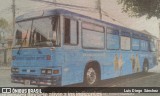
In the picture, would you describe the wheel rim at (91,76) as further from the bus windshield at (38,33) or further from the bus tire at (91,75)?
the bus windshield at (38,33)

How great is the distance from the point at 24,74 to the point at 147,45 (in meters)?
3.36

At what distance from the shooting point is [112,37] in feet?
20.9

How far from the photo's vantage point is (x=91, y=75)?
600 centimetres

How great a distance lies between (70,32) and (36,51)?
0.72 m

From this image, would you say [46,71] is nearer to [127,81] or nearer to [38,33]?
[38,33]

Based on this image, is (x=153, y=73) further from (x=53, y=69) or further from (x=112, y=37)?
(x=53, y=69)

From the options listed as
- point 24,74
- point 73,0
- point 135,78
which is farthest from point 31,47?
point 135,78

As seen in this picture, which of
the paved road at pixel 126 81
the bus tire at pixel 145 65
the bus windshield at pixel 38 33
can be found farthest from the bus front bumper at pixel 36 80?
the bus tire at pixel 145 65

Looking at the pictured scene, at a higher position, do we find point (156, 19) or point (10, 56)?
point (156, 19)

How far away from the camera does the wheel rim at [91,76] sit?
5926mm

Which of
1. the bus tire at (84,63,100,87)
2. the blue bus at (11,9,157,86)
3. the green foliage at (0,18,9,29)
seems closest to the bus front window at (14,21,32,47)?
the blue bus at (11,9,157,86)

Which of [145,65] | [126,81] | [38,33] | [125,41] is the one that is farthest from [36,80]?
[145,65]

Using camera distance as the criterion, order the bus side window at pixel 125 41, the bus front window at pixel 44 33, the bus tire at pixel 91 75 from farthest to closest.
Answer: the bus side window at pixel 125 41 < the bus tire at pixel 91 75 < the bus front window at pixel 44 33

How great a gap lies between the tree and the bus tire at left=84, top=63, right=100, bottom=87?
1.44 meters
